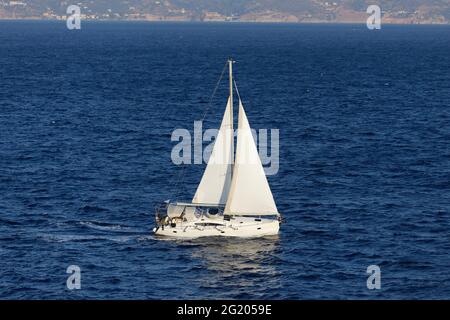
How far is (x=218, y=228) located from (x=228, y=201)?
8.09 ft

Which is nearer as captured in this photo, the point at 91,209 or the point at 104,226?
the point at 104,226

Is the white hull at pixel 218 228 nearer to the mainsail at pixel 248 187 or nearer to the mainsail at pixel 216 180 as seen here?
the mainsail at pixel 248 187

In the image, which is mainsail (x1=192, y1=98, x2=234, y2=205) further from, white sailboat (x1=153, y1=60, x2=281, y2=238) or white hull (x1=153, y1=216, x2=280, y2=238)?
white hull (x1=153, y1=216, x2=280, y2=238)

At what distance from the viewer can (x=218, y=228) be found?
73688mm

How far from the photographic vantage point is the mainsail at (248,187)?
7419cm

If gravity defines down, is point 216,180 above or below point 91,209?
above

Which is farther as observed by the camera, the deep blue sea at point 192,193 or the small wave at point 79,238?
the small wave at point 79,238

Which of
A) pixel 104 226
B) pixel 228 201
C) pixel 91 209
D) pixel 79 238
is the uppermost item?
pixel 228 201

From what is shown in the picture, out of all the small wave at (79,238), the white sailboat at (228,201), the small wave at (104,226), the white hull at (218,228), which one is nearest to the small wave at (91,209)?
the small wave at (104,226)

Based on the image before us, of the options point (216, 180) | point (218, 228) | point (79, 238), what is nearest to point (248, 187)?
point (216, 180)

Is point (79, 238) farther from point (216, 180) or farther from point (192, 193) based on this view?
point (192, 193)

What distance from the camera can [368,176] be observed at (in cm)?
9794

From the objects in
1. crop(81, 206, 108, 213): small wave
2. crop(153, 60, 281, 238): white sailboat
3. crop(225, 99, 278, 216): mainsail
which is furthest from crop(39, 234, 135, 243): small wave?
crop(225, 99, 278, 216): mainsail
